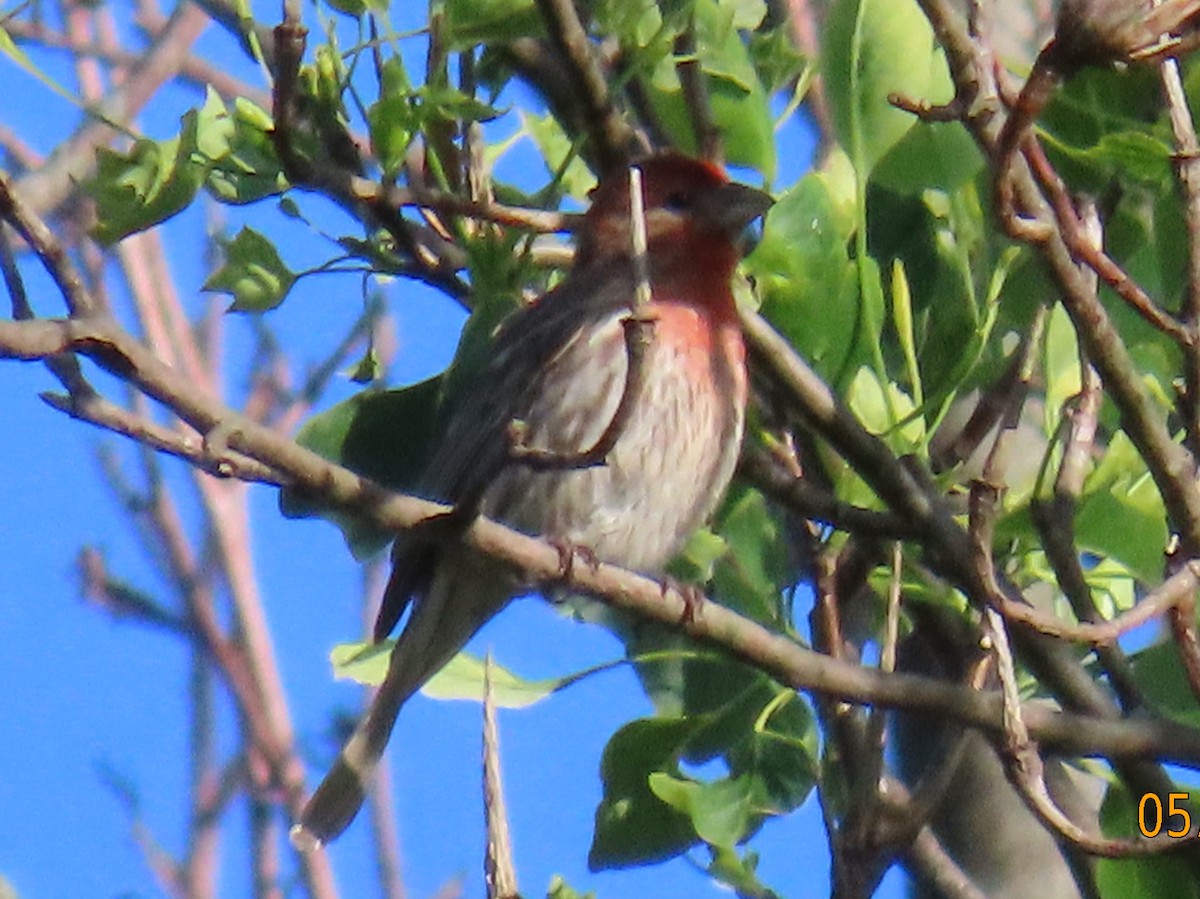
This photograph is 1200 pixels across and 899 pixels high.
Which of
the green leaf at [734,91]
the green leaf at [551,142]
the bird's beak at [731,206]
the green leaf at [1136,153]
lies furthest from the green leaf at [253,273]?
the green leaf at [1136,153]

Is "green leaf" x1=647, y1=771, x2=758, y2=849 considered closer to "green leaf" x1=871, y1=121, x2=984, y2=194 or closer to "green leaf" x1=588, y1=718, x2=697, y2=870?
"green leaf" x1=588, y1=718, x2=697, y2=870

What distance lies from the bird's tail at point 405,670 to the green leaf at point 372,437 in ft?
2.12

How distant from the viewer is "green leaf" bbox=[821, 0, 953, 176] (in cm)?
315

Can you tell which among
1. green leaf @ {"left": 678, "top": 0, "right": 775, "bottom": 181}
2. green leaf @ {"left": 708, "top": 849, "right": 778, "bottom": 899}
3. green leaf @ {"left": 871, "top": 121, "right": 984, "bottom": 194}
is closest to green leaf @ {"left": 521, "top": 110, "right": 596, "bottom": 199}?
green leaf @ {"left": 678, "top": 0, "right": 775, "bottom": 181}

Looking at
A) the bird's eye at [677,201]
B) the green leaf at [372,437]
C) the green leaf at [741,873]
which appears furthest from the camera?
the bird's eye at [677,201]

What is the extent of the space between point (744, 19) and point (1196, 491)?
1.18 metres

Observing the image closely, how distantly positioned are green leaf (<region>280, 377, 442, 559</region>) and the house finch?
572 mm

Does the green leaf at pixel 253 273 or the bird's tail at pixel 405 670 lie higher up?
the green leaf at pixel 253 273

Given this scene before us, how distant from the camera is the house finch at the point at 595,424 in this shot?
425 centimetres

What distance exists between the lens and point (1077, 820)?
12.7ft

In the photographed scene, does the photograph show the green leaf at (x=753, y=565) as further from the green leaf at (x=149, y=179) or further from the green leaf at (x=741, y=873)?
the green leaf at (x=149, y=179)

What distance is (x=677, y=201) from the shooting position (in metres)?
4.52

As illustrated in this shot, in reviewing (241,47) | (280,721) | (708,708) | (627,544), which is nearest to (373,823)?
(280,721)

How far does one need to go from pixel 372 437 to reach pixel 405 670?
0.95 metres
